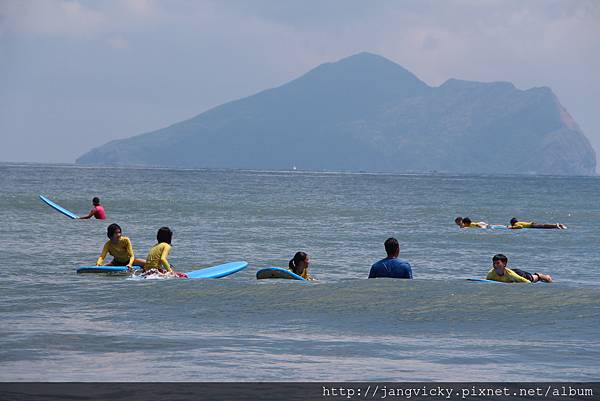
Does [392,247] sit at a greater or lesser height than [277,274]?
greater

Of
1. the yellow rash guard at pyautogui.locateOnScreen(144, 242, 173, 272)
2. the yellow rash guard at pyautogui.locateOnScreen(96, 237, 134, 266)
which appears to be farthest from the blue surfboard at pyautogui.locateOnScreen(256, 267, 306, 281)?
the yellow rash guard at pyautogui.locateOnScreen(96, 237, 134, 266)

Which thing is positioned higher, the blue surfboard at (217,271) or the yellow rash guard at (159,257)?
the yellow rash guard at (159,257)

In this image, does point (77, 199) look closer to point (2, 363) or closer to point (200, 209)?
point (200, 209)

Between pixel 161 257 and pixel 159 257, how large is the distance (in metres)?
0.18

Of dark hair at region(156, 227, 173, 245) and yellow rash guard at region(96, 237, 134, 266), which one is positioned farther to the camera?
yellow rash guard at region(96, 237, 134, 266)

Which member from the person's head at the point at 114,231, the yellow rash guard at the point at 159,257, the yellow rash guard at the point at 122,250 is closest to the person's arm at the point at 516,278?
the yellow rash guard at the point at 159,257

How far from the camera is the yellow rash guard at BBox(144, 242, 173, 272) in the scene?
17562 millimetres

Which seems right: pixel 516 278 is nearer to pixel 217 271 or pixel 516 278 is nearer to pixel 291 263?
pixel 291 263

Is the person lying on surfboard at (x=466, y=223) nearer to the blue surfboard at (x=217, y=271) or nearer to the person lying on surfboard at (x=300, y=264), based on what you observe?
the blue surfboard at (x=217, y=271)

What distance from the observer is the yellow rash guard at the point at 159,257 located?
17562mm

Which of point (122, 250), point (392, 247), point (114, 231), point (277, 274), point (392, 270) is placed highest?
point (392, 247)

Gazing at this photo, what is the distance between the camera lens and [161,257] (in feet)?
57.7

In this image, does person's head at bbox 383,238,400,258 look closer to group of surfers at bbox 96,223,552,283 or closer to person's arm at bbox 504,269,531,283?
group of surfers at bbox 96,223,552,283

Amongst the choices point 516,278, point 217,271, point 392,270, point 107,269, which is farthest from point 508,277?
point 107,269
